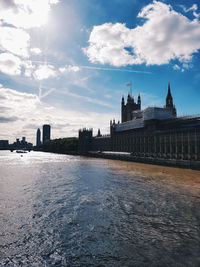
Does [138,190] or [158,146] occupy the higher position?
[158,146]

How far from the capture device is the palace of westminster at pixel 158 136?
87812mm

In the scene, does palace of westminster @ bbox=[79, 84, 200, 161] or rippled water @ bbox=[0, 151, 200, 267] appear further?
palace of westminster @ bbox=[79, 84, 200, 161]

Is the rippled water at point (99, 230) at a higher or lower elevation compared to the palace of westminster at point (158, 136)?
lower

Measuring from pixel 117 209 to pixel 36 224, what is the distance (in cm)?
875

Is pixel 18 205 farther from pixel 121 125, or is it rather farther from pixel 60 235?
pixel 121 125

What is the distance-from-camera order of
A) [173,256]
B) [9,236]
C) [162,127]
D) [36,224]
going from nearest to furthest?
[173,256] < [9,236] < [36,224] < [162,127]

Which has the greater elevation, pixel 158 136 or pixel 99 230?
pixel 158 136

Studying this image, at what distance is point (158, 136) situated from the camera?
10731cm

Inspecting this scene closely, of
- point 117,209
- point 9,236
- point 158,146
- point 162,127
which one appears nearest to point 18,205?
point 9,236

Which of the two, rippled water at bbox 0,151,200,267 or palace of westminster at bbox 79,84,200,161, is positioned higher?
palace of westminster at bbox 79,84,200,161

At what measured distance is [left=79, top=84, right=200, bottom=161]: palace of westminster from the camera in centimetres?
8781

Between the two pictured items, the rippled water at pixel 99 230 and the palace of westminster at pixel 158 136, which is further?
the palace of westminster at pixel 158 136

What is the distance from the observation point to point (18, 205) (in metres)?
23.8

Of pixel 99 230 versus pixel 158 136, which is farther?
pixel 158 136
